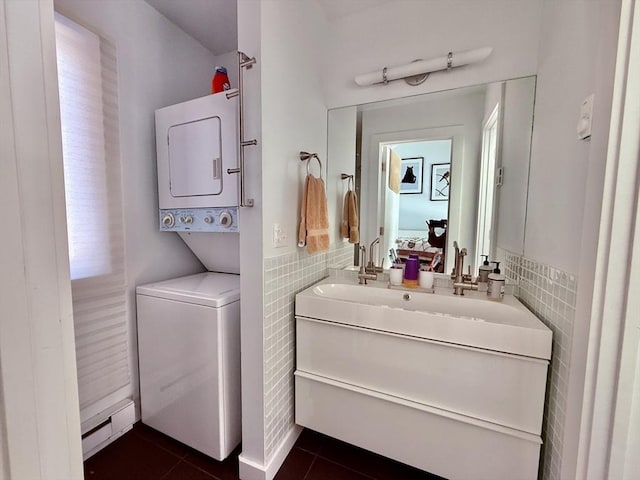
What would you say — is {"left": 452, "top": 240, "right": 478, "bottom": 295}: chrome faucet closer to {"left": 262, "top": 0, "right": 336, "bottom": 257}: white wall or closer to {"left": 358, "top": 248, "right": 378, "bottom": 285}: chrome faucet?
{"left": 358, "top": 248, "right": 378, "bottom": 285}: chrome faucet

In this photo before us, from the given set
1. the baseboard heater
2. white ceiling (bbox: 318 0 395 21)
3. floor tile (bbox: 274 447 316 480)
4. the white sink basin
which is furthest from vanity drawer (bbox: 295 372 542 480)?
white ceiling (bbox: 318 0 395 21)

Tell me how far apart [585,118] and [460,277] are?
0.88 meters

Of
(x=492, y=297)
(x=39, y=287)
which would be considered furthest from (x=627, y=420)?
(x=39, y=287)

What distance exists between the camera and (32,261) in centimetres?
35

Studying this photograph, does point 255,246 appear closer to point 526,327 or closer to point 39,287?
point 39,287

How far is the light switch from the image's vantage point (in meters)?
0.84

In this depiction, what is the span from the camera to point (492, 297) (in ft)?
4.57

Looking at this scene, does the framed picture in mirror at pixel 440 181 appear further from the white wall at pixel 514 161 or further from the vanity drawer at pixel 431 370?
the vanity drawer at pixel 431 370

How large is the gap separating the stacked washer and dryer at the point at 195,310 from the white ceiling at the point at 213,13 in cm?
65

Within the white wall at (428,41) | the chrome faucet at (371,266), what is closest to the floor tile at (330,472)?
the chrome faucet at (371,266)

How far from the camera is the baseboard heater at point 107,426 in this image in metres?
1.48

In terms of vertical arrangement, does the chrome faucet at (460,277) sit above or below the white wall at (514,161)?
below

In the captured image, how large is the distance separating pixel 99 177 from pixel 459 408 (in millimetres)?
2124

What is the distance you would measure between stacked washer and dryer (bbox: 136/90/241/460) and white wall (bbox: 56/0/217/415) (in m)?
0.09
